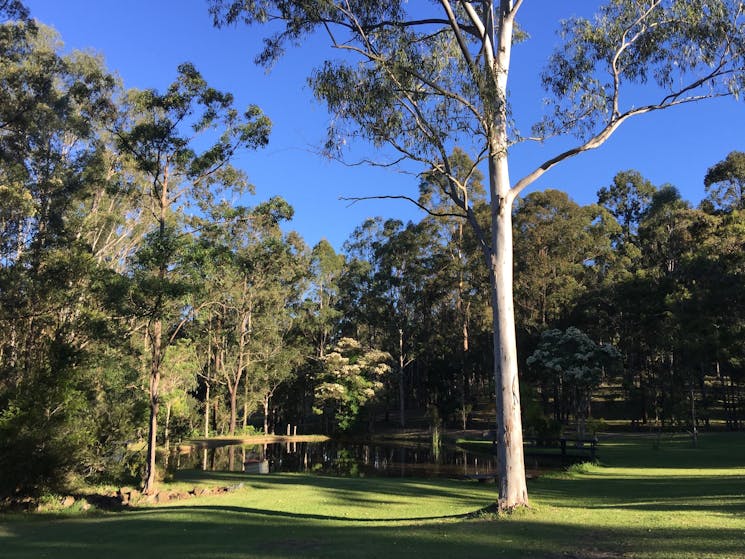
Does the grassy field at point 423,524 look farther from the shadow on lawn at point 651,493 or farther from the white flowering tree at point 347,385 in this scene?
the white flowering tree at point 347,385

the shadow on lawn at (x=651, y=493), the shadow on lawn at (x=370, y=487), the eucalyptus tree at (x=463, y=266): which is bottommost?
the shadow on lawn at (x=370, y=487)

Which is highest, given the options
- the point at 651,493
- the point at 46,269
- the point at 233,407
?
the point at 46,269

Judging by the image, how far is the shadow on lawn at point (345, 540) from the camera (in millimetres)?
5230

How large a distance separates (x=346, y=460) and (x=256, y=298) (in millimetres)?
15005

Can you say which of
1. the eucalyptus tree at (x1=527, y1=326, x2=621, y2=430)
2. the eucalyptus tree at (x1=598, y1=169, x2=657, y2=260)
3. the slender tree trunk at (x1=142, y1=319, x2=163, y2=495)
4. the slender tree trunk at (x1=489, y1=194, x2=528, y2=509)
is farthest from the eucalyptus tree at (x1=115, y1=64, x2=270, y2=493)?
the eucalyptus tree at (x1=598, y1=169, x2=657, y2=260)

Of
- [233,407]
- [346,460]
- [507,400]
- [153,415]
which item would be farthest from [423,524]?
[233,407]

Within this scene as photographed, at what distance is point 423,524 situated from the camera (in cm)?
741

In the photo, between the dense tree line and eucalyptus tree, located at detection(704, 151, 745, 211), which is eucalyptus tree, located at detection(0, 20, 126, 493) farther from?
eucalyptus tree, located at detection(704, 151, 745, 211)

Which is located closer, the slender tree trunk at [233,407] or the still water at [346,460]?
the still water at [346,460]

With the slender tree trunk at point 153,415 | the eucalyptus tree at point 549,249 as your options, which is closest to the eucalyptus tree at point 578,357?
the eucalyptus tree at point 549,249

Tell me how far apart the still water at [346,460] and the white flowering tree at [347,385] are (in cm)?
337

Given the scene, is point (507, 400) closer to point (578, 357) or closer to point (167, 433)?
point (578, 357)

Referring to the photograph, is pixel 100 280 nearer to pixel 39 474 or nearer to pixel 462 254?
pixel 39 474

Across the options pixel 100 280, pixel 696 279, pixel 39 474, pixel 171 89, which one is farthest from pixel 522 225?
pixel 39 474
